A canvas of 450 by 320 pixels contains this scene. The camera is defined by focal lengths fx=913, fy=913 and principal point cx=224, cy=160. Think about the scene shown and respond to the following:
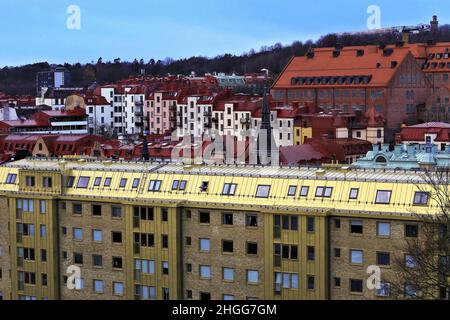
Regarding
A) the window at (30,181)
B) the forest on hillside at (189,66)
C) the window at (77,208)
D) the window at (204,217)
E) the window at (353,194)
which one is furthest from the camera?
the forest on hillside at (189,66)

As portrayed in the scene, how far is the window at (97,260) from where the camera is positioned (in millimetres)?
28719

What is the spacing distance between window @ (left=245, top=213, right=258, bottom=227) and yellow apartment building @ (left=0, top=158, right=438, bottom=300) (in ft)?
0.13

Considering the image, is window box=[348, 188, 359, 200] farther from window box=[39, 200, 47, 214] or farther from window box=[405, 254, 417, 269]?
window box=[39, 200, 47, 214]

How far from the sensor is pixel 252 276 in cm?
2616

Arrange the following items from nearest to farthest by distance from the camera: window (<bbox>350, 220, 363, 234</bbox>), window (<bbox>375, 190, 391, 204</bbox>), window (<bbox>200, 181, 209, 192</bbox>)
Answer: window (<bbox>375, 190, 391, 204</bbox>), window (<bbox>350, 220, 363, 234</bbox>), window (<bbox>200, 181, 209, 192</bbox>)

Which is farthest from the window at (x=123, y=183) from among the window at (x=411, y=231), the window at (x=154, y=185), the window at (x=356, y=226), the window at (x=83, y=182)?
the window at (x=411, y=231)

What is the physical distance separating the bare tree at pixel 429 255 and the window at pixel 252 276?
4.33m

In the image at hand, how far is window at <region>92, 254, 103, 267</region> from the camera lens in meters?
28.7

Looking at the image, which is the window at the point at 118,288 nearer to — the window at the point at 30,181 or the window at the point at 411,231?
the window at the point at 30,181

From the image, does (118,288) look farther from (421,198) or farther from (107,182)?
(421,198)

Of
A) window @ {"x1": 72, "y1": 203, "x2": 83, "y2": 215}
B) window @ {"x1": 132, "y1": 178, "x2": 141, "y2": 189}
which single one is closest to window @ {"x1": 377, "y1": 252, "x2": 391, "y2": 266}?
window @ {"x1": 132, "y1": 178, "x2": 141, "y2": 189}

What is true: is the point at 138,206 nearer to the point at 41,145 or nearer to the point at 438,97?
the point at 41,145

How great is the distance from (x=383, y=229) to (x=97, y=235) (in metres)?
9.53

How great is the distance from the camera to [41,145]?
66.1 meters
